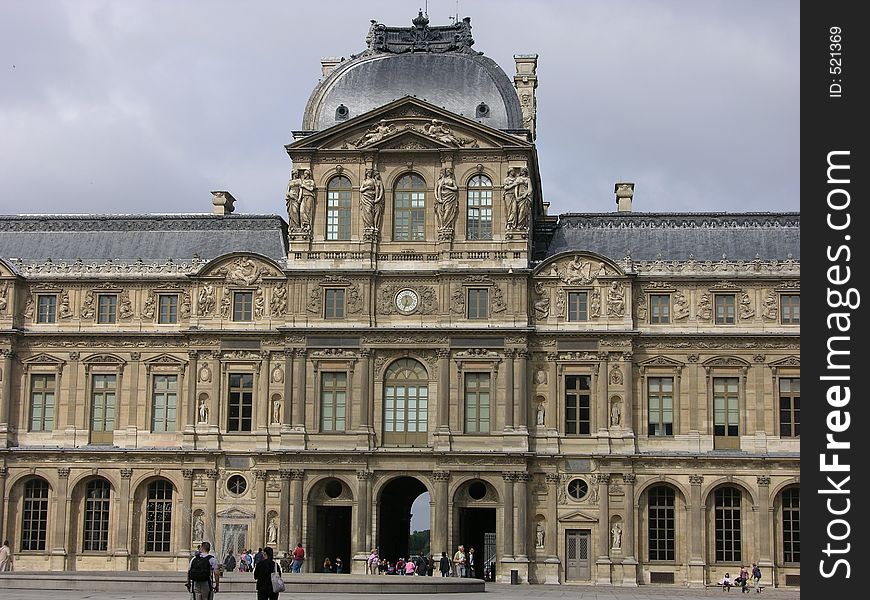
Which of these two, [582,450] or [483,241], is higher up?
[483,241]

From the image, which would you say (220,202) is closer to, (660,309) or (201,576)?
(660,309)

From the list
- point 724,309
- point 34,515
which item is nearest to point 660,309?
point 724,309

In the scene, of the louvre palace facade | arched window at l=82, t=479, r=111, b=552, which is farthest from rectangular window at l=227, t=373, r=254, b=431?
arched window at l=82, t=479, r=111, b=552

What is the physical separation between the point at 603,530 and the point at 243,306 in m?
19.4

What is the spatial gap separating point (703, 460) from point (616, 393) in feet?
15.8

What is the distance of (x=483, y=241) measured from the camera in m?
63.4

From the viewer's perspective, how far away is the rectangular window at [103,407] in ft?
214

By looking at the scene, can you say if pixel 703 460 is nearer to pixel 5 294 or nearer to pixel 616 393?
pixel 616 393

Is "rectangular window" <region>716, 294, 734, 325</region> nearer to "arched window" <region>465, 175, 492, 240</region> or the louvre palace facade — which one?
the louvre palace facade

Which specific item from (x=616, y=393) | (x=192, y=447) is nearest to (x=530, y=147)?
(x=616, y=393)

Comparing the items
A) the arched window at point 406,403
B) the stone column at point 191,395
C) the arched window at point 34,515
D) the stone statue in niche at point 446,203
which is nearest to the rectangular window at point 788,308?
the stone statue in niche at point 446,203
